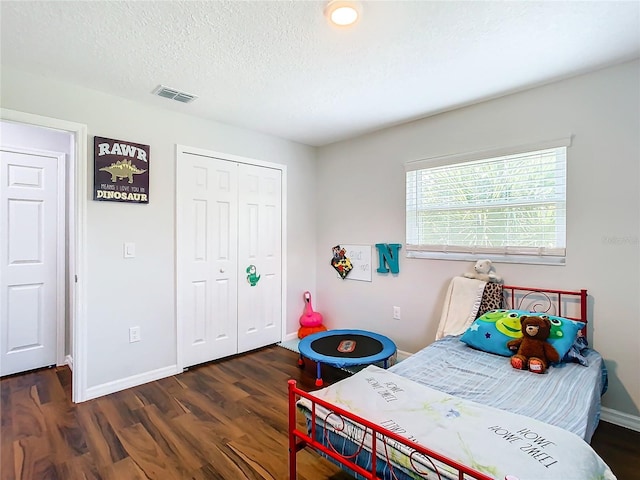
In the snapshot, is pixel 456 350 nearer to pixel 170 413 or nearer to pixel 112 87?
pixel 170 413

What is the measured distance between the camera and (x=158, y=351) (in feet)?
9.71

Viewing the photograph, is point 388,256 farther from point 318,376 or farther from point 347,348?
→ point 318,376

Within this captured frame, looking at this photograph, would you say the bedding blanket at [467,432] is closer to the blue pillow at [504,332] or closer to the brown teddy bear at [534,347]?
the brown teddy bear at [534,347]

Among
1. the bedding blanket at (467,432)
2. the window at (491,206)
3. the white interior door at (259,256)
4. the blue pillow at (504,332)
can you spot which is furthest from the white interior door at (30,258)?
the blue pillow at (504,332)

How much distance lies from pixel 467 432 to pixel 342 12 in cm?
195

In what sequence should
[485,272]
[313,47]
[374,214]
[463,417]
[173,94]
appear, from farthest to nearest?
[374,214] → [485,272] → [173,94] → [313,47] → [463,417]

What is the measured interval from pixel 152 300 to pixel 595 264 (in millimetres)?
3367

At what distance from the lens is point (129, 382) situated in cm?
278

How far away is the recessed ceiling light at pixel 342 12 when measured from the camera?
5.32 feet

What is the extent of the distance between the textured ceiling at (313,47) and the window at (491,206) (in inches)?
21.1

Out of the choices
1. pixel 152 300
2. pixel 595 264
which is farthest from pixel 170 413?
pixel 595 264

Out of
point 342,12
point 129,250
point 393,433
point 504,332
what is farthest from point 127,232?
point 504,332

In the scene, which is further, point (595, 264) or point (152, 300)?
point (152, 300)

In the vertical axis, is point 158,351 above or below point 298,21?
below
